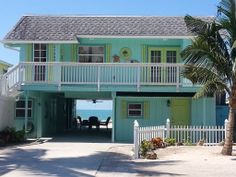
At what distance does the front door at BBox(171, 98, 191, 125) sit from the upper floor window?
717 cm

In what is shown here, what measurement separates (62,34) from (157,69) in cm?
548

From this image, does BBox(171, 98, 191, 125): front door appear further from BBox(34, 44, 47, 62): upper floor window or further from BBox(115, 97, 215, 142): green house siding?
BBox(34, 44, 47, 62): upper floor window

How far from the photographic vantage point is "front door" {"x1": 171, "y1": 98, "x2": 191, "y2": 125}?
1060 inches

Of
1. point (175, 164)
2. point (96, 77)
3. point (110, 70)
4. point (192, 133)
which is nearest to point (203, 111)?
point (192, 133)

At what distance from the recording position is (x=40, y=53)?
90.1 feet

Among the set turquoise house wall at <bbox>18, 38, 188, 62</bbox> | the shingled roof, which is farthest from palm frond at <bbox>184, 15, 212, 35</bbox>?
turquoise house wall at <bbox>18, 38, 188, 62</bbox>

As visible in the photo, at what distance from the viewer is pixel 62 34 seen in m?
27.0

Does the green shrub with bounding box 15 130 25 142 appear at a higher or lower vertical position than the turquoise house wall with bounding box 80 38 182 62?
lower

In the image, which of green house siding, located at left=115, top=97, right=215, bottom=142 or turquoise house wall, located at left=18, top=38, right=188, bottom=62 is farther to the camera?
turquoise house wall, located at left=18, top=38, right=188, bottom=62

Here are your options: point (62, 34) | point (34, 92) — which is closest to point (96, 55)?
point (62, 34)

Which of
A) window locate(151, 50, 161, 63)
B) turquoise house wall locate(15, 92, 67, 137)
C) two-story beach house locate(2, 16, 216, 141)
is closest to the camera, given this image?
two-story beach house locate(2, 16, 216, 141)

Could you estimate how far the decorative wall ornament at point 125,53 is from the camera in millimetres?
27953

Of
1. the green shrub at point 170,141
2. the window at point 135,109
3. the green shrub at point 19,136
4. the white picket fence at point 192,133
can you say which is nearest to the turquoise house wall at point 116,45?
the window at point 135,109

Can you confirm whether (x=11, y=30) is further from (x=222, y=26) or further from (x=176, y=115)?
(x=222, y=26)
